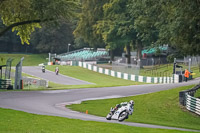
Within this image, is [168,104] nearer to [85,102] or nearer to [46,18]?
[85,102]

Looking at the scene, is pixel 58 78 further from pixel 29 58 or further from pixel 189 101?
pixel 29 58

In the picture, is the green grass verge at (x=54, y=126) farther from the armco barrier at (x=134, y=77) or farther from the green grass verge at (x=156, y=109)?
the armco barrier at (x=134, y=77)

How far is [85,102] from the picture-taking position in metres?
28.0

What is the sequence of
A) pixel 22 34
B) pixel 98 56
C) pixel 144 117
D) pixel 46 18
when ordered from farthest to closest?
pixel 98 56 < pixel 22 34 < pixel 46 18 < pixel 144 117

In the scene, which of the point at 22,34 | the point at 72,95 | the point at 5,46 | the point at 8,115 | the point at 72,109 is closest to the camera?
the point at 8,115

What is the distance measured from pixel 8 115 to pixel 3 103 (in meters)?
7.13

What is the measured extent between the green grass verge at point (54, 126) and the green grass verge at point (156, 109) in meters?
4.72

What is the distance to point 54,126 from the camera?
53.0 ft

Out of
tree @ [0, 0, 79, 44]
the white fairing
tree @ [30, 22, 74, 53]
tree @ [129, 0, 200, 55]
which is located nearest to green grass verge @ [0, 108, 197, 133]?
the white fairing

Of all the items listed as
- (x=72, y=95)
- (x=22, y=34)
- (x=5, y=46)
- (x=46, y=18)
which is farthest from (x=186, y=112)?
(x=5, y=46)

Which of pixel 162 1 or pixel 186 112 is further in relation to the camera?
pixel 162 1

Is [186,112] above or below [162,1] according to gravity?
below

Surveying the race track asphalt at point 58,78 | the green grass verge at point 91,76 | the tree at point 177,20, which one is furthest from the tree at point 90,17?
the tree at point 177,20

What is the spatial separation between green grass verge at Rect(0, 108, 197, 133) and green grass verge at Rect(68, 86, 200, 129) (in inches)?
186
